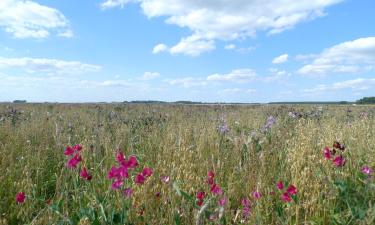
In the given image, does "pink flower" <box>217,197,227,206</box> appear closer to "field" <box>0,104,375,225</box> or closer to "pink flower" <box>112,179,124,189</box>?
"field" <box>0,104,375,225</box>

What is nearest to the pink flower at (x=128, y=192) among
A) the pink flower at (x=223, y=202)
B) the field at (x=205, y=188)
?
the field at (x=205, y=188)

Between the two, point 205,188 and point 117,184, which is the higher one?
point 117,184

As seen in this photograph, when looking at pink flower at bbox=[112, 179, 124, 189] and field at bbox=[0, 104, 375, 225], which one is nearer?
pink flower at bbox=[112, 179, 124, 189]

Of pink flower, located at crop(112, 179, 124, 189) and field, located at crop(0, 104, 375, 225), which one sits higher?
pink flower, located at crop(112, 179, 124, 189)

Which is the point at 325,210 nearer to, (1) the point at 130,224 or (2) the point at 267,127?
(1) the point at 130,224

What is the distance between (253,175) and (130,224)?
5.16ft

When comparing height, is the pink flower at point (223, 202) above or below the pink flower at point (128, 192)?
below

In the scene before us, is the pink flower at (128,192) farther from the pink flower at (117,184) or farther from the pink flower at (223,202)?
the pink flower at (223,202)

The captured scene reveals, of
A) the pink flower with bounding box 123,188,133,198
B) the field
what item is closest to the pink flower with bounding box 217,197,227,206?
the field

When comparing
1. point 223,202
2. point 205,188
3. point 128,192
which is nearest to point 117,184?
point 128,192

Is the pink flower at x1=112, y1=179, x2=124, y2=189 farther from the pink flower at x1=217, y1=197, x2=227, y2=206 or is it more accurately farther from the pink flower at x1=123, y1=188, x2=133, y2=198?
the pink flower at x1=217, y1=197, x2=227, y2=206

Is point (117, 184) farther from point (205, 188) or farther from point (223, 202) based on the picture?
point (205, 188)

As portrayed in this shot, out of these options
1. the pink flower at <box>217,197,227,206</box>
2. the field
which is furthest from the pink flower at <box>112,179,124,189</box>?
the pink flower at <box>217,197,227,206</box>

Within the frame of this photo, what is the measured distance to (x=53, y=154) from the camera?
5539 millimetres
